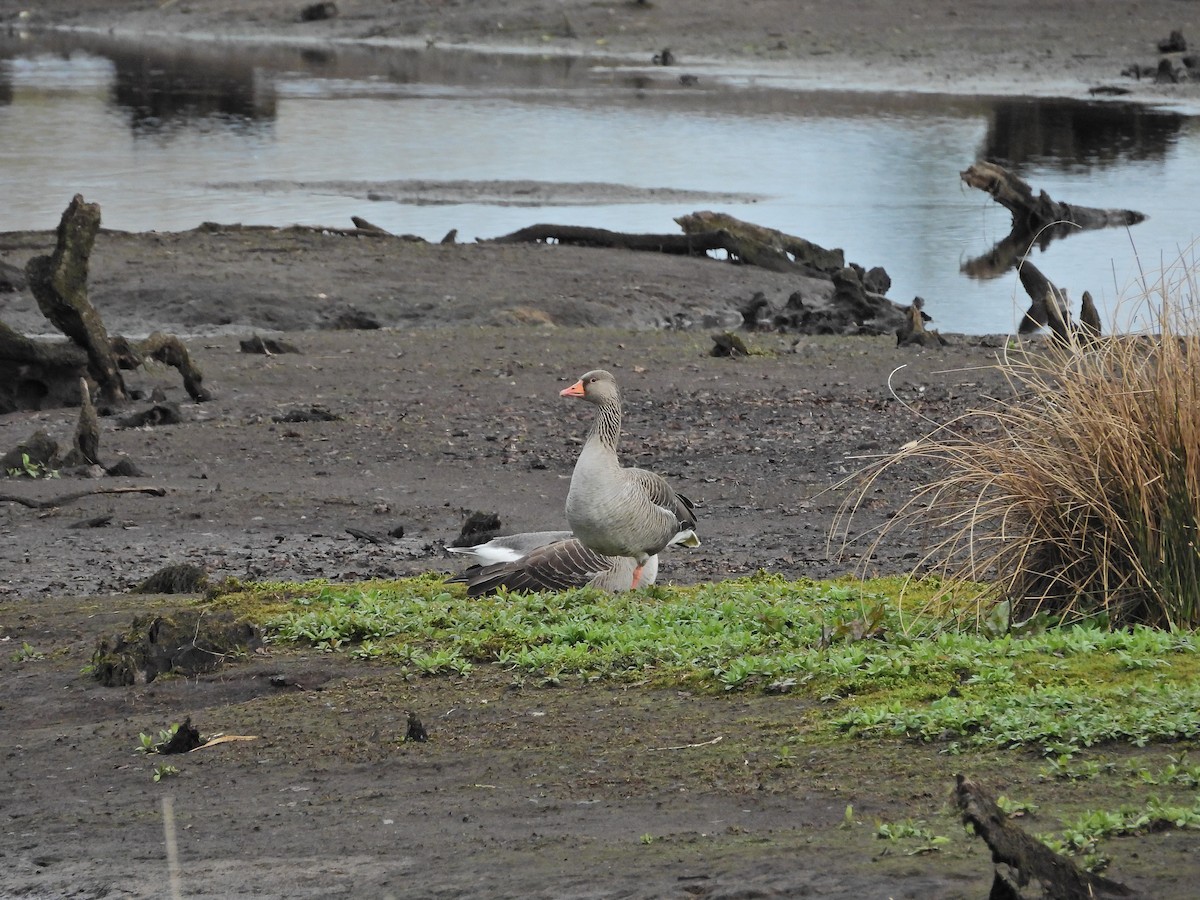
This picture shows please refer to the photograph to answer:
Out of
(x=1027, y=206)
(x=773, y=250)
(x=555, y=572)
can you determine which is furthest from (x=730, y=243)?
(x=555, y=572)

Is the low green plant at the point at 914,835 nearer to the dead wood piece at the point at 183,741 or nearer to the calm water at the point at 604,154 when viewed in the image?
the dead wood piece at the point at 183,741

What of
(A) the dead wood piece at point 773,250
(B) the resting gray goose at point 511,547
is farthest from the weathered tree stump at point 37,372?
(A) the dead wood piece at point 773,250

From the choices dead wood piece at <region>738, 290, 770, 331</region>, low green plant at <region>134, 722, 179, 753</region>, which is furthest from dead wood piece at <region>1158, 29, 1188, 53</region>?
low green plant at <region>134, 722, 179, 753</region>

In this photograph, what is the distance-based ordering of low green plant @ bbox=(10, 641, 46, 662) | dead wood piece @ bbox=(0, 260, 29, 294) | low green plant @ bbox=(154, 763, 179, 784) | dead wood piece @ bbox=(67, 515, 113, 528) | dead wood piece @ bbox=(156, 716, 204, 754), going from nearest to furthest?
low green plant @ bbox=(154, 763, 179, 784)
dead wood piece @ bbox=(156, 716, 204, 754)
low green plant @ bbox=(10, 641, 46, 662)
dead wood piece @ bbox=(67, 515, 113, 528)
dead wood piece @ bbox=(0, 260, 29, 294)

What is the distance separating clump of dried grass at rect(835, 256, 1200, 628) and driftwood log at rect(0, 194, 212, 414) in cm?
966

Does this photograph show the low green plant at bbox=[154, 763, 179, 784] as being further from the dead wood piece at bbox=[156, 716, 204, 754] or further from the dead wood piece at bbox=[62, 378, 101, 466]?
the dead wood piece at bbox=[62, 378, 101, 466]

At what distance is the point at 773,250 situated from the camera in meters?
25.0

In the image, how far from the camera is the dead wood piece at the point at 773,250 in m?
25.0

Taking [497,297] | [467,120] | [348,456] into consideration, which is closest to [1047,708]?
[348,456]

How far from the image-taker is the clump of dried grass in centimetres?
692

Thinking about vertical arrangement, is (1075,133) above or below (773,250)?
above

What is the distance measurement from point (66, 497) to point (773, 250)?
48.1ft

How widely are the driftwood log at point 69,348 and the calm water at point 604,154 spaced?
451 inches

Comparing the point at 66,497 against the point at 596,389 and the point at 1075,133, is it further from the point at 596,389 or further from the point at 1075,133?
the point at 1075,133
